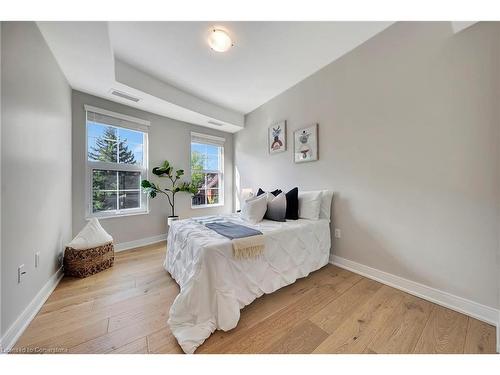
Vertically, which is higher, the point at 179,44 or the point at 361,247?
the point at 179,44

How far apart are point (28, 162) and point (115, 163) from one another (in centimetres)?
156

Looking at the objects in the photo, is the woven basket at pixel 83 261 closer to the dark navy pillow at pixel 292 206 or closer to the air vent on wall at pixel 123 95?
the air vent on wall at pixel 123 95

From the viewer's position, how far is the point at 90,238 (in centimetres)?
210

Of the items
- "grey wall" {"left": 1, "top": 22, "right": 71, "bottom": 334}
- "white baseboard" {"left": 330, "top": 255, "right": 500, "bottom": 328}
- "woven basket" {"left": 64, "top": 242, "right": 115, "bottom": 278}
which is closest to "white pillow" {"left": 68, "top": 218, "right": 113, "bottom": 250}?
"woven basket" {"left": 64, "top": 242, "right": 115, "bottom": 278}

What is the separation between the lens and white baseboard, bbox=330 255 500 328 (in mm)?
1337

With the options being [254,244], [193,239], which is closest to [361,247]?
[254,244]

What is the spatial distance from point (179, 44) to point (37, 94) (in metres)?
1.39

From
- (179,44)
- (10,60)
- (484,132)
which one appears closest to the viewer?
(10,60)

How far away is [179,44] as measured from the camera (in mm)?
1984

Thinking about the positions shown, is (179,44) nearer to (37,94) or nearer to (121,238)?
(37,94)

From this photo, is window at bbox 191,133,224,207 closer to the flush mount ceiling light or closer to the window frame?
the window frame

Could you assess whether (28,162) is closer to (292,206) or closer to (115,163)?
(115,163)

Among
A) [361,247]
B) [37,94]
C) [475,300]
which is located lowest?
[475,300]
